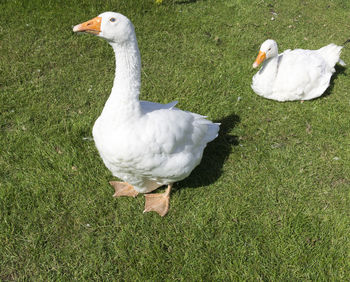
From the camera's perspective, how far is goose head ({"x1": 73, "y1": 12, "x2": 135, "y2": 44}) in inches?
84.1

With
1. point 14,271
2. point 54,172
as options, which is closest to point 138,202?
point 54,172

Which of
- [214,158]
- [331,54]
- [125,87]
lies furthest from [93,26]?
[331,54]

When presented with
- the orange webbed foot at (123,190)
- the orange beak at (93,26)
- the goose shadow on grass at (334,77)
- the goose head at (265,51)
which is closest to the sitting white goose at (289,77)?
the goose head at (265,51)

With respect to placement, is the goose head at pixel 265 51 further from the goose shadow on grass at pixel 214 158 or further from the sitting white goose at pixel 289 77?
the goose shadow on grass at pixel 214 158

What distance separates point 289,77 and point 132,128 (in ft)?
10.3

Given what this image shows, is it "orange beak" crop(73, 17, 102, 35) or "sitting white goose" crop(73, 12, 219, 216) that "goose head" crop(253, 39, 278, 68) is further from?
"orange beak" crop(73, 17, 102, 35)

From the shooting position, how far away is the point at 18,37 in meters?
5.22

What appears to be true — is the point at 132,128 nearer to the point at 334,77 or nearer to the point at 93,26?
the point at 93,26

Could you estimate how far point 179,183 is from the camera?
11.1 ft

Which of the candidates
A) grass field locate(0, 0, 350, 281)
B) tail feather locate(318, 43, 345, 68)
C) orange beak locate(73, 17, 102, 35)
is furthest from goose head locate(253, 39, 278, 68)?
orange beak locate(73, 17, 102, 35)

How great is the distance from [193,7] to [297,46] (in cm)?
260

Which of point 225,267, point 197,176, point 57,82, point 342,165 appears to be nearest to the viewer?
point 225,267

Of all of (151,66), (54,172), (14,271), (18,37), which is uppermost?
(18,37)

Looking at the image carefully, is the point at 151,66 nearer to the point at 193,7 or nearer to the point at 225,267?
the point at 193,7
